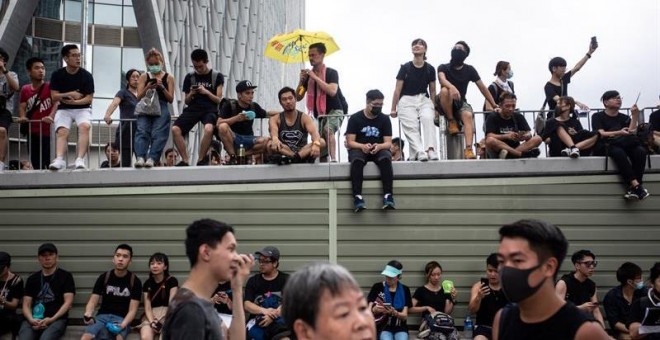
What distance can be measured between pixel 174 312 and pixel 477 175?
28.5ft

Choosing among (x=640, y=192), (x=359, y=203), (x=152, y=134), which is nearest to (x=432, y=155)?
(x=359, y=203)

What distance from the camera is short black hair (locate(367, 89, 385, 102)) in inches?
490

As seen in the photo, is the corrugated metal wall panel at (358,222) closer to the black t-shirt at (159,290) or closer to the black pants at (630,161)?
the black pants at (630,161)

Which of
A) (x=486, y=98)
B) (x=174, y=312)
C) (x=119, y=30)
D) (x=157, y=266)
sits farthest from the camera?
(x=119, y=30)

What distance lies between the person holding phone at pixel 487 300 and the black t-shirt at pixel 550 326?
281 inches

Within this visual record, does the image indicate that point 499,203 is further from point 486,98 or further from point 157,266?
point 157,266

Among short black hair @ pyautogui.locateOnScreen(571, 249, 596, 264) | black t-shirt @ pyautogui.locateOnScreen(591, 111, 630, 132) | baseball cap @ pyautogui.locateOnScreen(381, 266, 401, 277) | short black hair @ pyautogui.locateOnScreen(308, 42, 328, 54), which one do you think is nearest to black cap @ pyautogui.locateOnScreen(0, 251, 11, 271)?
baseball cap @ pyautogui.locateOnScreen(381, 266, 401, 277)

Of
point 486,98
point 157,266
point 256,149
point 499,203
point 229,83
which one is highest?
point 229,83

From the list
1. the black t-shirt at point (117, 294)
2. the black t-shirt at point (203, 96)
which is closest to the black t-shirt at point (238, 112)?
the black t-shirt at point (203, 96)

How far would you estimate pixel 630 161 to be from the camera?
12.4 metres

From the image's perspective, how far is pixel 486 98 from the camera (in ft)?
43.4

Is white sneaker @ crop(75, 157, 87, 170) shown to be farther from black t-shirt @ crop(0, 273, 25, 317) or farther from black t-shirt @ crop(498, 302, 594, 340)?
black t-shirt @ crop(498, 302, 594, 340)

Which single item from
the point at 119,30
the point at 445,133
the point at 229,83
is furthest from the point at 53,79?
the point at 229,83

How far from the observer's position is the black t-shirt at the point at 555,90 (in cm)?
1334
